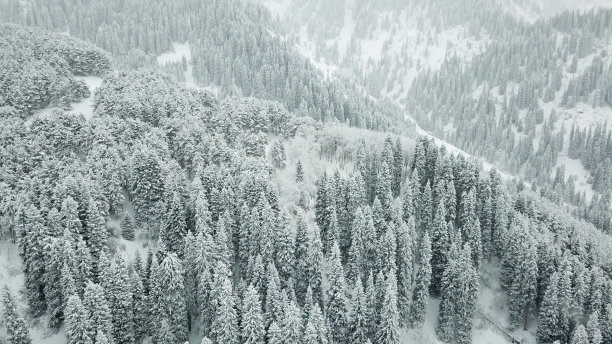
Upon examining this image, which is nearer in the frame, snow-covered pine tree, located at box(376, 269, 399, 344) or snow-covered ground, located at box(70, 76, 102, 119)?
snow-covered pine tree, located at box(376, 269, 399, 344)

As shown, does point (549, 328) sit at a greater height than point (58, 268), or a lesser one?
lesser

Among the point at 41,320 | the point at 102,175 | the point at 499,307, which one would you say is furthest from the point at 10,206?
the point at 499,307

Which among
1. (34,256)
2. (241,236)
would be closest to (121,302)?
(34,256)

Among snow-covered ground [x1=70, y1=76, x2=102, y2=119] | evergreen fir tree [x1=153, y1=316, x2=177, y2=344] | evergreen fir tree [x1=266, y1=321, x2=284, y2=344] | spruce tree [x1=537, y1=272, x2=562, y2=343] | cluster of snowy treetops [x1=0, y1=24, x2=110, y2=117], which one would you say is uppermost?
cluster of snowy treetops [x1=0, y1=24, x2=110, y2=117]

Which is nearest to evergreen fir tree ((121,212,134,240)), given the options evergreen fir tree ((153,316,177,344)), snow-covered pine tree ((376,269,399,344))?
evergreen fir tree ((153,316,177,344))

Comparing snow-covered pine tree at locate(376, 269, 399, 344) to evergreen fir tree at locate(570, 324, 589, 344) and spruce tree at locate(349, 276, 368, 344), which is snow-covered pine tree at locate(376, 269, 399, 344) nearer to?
spruce tree at locate(349, 276, 368, 344)

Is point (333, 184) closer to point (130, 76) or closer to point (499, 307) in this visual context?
point (499, 307)

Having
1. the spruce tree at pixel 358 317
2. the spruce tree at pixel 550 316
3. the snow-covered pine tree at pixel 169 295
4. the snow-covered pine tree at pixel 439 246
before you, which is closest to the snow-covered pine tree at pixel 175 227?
the snow-covered pine tree at pixel 169 295
